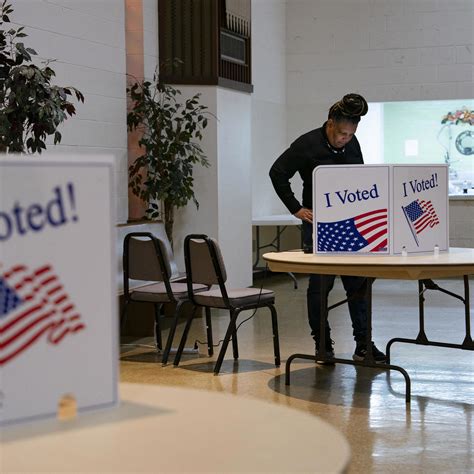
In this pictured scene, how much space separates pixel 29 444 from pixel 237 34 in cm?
710

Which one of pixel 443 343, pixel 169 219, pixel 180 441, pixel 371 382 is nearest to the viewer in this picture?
pixel 180 441

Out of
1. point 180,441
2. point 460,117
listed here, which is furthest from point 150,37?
point 180,441

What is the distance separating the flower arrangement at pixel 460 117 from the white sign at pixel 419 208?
579cm

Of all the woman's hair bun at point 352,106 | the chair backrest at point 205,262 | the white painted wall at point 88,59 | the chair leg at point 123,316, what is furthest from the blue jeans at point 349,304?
the white painted wall at point 88,59

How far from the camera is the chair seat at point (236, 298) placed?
5473 mm

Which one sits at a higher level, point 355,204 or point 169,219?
point 355,204

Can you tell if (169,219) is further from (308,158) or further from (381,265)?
(381,265)

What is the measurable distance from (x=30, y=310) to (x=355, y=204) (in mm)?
3478

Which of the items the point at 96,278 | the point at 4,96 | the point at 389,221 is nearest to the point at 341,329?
the point at 389,221

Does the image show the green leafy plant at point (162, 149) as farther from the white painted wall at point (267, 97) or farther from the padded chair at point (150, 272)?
the white painted wall at point (267, 97)

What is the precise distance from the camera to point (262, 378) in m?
5.28

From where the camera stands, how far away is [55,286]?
1371 mm

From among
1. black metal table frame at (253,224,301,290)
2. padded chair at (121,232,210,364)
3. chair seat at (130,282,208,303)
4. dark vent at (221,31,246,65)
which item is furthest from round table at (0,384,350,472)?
black metal table frame at (253,224,301,290)

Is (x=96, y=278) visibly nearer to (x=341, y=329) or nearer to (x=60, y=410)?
(x=60, y=410)
